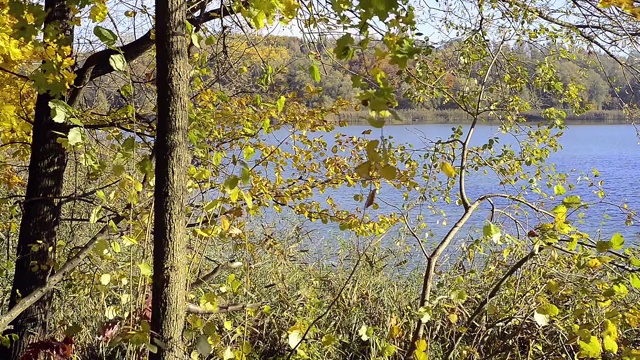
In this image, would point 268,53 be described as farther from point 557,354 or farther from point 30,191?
point 557,354

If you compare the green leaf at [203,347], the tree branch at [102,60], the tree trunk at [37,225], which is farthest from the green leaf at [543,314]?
the tree trunk at [37,225]

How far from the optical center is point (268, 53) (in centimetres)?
356

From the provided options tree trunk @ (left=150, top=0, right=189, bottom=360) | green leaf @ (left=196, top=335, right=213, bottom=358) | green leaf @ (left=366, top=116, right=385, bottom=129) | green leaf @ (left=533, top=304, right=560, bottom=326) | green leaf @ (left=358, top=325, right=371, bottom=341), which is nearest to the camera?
green leaf @ (left=366, top=116, right=385, bottom=129)

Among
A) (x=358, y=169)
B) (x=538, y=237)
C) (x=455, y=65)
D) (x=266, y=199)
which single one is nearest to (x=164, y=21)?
(x=358, y=169)

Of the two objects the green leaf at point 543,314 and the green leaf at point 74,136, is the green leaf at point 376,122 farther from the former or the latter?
the green leaf at point 543,314

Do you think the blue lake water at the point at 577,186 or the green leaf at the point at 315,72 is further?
the blue lake water at the point at 577,186

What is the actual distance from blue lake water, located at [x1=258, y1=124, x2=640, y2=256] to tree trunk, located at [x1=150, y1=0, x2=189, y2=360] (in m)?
1.81

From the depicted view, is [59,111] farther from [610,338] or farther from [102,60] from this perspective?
[102,60]

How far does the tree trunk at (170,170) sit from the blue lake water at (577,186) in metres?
1.81

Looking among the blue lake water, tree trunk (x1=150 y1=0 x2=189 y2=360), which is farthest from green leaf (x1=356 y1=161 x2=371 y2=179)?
the blue lake water

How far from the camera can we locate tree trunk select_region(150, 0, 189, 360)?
1499 mm

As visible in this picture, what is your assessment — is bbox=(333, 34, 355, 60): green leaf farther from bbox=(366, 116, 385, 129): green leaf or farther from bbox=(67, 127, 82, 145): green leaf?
bbox=(67, 127, 82, 145): green leaf

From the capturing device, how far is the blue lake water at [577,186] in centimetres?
588

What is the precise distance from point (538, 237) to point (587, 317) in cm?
123
